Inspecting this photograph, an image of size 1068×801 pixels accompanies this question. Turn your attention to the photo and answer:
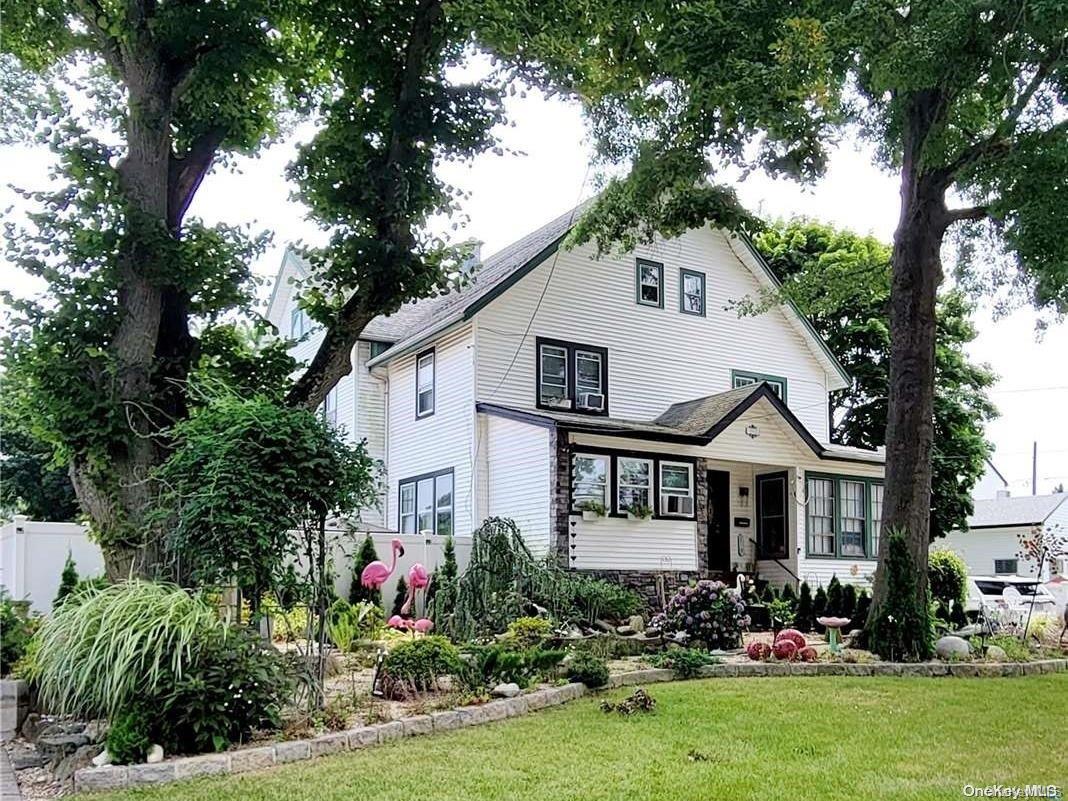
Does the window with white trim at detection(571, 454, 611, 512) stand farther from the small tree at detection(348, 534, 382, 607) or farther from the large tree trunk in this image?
the large tree trunk

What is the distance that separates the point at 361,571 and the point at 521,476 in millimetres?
3061

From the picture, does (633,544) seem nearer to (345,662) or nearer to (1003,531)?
(345,662)

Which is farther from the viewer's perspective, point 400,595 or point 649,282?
point 649,282

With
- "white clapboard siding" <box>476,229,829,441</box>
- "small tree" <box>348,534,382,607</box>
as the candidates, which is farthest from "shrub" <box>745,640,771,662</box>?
"white clapboard siding" <box>476,229,829,441</box>

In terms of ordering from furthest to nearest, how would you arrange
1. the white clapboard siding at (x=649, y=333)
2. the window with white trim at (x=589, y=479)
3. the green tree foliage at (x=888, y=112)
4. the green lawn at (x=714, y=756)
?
the white clapboard siding at (x=649, y=333) < the window with white trim at (x=589, y=479) < the green tree foliage at (x=888, y=112) < the green lawn at (x=714, y=756)

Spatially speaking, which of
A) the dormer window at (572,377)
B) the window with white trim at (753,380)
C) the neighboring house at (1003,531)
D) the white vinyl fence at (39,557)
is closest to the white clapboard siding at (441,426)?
the dormer window at (572,377)

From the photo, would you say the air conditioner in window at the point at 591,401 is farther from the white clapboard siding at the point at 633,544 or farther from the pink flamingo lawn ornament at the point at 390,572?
the pink flamingo lawn ornament at the point at 390,572

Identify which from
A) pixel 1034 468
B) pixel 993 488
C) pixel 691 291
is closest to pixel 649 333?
pixel 691 291

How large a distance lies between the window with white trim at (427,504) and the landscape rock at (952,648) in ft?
28.7

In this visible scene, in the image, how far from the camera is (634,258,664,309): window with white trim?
1891cm

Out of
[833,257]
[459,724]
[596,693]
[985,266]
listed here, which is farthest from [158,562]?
[833,257]

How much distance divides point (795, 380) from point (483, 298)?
8455 millimetres

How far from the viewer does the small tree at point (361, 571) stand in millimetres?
14719

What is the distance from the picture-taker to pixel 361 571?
14.7 meters
